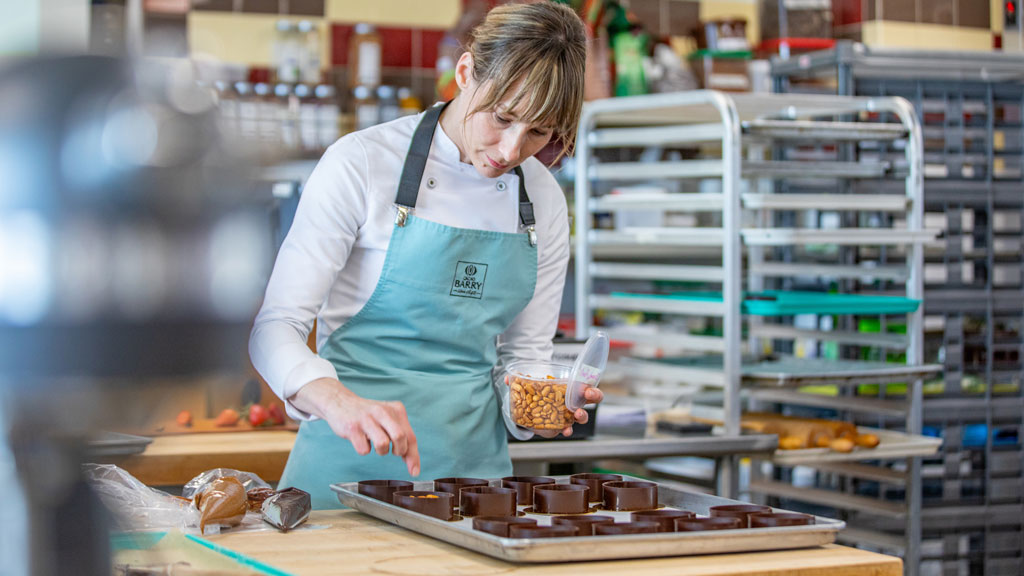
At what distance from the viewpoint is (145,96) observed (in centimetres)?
61

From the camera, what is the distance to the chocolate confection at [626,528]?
4.45 ft

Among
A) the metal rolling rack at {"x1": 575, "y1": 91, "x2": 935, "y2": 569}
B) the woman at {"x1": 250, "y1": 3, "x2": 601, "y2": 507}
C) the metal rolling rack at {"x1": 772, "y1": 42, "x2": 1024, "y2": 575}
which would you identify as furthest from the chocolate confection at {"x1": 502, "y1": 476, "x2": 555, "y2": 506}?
the metal rolling rack at {"x1": 772, "y1": 42, "x2": 1024, "y2": 575}

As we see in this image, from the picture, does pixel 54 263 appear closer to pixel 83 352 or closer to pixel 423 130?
pixel 83 352

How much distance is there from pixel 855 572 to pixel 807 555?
0.07 meters

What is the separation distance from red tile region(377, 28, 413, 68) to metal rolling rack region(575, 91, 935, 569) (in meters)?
2.04

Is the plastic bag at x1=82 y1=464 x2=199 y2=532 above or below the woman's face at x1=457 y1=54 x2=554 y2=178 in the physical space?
below

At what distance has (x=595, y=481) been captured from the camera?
1679 millimetres

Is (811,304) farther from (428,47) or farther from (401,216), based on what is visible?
(428,47)

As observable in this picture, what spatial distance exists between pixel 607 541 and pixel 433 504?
0.88 ft

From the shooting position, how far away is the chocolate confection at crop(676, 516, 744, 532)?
1403 mm

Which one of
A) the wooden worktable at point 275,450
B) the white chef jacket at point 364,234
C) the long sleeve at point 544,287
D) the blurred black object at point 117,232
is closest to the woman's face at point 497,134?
the white chef jacket at point 364,234

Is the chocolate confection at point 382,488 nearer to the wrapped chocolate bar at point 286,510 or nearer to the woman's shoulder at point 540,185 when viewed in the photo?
the wrapped chocolate bar at point 286,510

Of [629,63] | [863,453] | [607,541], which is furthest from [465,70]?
[629,63]

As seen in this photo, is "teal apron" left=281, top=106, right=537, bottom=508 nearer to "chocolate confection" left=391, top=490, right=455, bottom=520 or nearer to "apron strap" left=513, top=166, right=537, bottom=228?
"apron strap" left=513, top=166, right=537, bottom=228
